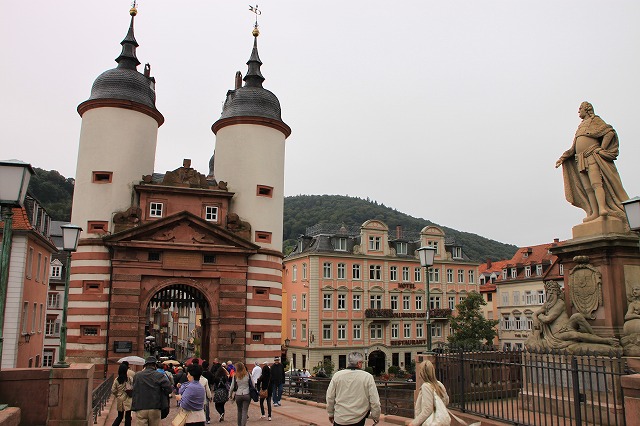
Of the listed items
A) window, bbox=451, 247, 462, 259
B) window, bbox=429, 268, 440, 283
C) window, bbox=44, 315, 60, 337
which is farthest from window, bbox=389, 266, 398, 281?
window, bbox=44, 315, 60, 337

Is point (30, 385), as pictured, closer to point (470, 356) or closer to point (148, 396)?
point (148, 396)

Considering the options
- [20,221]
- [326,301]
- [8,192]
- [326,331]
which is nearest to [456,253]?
[326,301]

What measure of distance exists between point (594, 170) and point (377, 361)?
A: 42.1m

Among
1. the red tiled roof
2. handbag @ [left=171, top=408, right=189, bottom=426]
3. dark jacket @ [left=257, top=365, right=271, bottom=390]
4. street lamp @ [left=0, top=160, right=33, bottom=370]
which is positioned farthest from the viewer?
the red tiled roof

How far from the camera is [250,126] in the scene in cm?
3222

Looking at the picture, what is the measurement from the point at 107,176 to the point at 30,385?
832 inches

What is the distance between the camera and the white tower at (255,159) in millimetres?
31344

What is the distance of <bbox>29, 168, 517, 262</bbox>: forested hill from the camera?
87.7 m

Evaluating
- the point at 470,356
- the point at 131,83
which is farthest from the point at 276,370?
the point at 131,83

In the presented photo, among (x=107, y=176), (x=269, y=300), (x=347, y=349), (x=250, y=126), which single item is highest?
(x=250, y=126)

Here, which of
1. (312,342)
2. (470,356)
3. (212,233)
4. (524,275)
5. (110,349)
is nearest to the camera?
(470,356)

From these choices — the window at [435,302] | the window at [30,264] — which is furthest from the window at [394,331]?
the window at [30,264]

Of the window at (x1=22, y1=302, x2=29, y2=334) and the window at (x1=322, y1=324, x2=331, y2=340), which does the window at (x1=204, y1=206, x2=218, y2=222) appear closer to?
the window at (x1=22, y1=302, x2=29, y2=334)

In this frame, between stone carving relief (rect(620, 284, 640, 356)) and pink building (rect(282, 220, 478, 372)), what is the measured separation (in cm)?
3786
